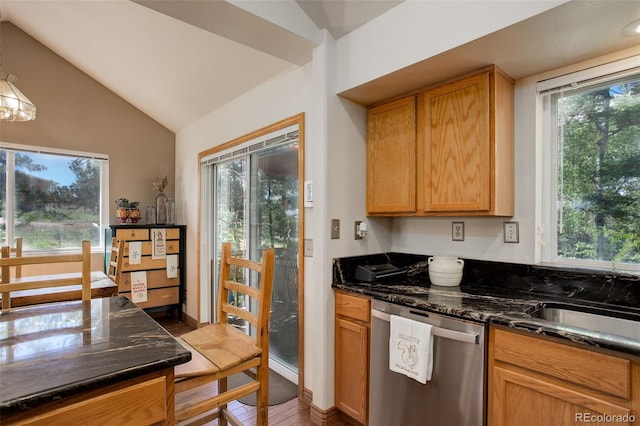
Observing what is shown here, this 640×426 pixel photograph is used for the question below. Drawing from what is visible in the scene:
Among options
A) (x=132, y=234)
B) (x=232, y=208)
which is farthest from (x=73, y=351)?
(x=132, y=234)

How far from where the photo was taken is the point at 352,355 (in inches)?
77.9

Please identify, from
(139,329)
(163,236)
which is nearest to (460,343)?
(139,329)

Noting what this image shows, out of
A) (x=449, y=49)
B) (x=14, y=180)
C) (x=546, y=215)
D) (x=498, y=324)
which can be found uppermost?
(x=449, y=49)

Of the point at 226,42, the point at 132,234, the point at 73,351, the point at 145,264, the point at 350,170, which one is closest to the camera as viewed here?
the point at 73,351

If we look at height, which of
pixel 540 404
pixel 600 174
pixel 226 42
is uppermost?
pixel 226 42

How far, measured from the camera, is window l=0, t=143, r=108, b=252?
3.50m

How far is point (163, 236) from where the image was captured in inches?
154

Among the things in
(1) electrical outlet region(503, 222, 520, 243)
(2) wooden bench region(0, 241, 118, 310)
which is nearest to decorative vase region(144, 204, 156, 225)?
(2) wooden bench region(0, 241, 118, 310)

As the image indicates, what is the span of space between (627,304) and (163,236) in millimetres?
4087

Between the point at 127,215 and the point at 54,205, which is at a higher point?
the point at 54,205

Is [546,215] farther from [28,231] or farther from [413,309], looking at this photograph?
[28,231]

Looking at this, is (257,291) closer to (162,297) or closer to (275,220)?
(275,220)

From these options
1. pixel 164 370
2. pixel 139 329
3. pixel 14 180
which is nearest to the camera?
pixel 164 370

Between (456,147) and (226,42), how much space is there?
1838 millimetres
